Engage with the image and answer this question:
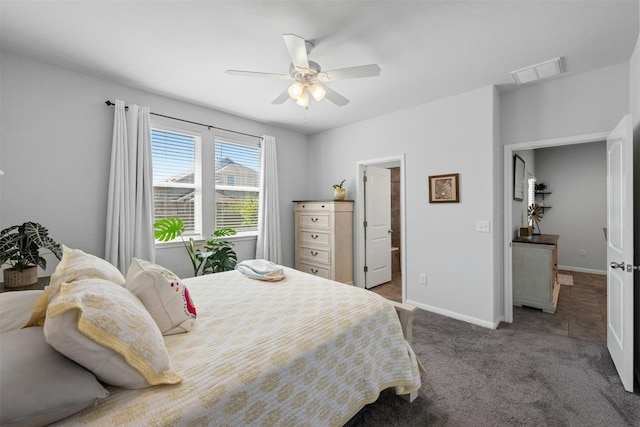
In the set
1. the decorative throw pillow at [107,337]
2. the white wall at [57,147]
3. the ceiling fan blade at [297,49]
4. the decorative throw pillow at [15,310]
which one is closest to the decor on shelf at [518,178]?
the ceiling fan blade at [297,49]

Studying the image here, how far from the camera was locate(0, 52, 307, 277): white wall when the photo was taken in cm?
235

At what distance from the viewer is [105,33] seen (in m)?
2.06

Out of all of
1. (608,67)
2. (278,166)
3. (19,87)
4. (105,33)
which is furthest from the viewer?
(278,166)

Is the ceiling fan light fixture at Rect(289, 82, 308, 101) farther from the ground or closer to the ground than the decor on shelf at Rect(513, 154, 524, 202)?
farther from the ground

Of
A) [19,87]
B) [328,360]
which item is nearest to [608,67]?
[328,360]

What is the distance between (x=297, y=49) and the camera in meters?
1.84

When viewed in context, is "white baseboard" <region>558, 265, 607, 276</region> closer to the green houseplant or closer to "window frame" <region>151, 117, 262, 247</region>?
the green houseplant

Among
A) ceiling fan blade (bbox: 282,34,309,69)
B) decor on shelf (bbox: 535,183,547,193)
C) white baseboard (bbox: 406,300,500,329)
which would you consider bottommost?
white baseboard (bbox: 406,300,500,329)

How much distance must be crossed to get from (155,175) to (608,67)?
468 cm

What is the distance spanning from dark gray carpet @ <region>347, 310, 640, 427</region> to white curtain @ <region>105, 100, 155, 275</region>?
8.57 ft

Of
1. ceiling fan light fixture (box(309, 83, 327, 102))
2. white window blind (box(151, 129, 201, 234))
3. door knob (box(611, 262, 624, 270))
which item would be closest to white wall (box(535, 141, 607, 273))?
door knob (box(611, 262, 624, 270))

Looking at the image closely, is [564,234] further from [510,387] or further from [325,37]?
[325,37]

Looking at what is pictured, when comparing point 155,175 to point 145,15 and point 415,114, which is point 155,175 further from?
point 415,114

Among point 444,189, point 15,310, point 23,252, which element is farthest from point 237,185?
point 15,310
